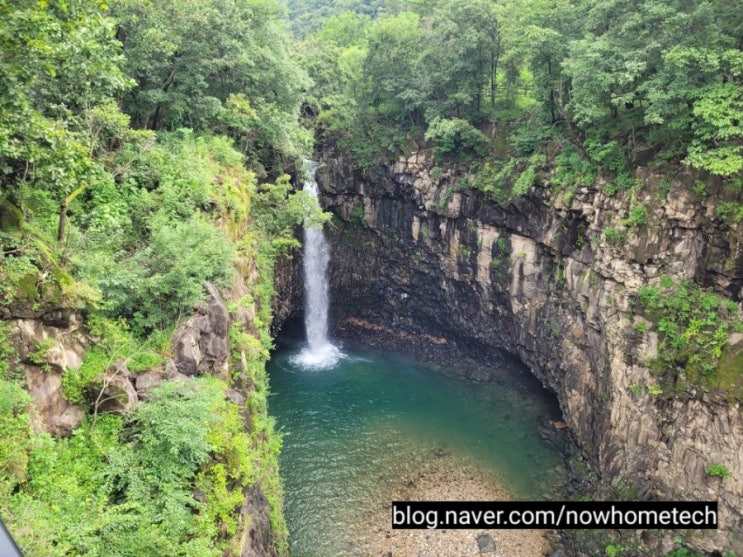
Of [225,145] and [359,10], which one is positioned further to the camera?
[359,10]

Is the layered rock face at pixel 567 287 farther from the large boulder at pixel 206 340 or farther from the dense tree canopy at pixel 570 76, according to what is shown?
the large boulder at pixel 206 340

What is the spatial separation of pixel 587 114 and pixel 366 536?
1812cm

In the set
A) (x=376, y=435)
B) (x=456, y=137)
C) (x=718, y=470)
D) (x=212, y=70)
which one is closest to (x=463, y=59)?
(x=456, y=137)

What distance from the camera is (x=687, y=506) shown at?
15.4 meters

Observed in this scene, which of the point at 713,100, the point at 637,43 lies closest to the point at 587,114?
the point at 637,43

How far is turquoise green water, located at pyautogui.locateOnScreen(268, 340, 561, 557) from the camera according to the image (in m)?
18.0

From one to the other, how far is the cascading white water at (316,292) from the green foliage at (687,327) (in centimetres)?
1884

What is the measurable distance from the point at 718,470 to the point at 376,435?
1346cm

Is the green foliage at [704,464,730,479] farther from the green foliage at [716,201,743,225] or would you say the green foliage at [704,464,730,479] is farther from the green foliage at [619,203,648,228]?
the green foliage at [619,203,648,228]

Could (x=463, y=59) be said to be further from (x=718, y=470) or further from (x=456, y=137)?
(x=718, y=470)

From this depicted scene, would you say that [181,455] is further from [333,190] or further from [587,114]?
[333,190]

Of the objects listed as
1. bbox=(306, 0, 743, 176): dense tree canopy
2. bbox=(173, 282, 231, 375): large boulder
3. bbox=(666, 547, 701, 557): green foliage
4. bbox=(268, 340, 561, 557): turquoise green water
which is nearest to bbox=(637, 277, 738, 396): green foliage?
bbox=(306, 0, 743, 176): dense tree canopy

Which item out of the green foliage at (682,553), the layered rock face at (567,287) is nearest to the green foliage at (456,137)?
the layered rock face at (567,287)

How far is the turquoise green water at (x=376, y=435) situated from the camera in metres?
18.0
